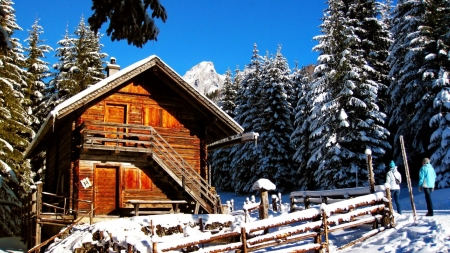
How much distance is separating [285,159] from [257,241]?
31035 mm

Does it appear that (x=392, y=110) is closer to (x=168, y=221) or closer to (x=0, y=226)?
(x=168, y=221)

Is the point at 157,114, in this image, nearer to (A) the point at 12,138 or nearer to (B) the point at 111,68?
(B) the point at 111,68

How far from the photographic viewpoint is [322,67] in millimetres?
31828

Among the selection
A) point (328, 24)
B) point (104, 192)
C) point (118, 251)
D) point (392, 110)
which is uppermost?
point (328, 24)

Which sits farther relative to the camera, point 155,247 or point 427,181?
point 427,181

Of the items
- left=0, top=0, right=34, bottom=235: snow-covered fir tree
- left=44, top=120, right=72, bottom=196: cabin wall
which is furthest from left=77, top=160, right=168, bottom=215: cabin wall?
left=0, top=0, right=34, bottom=235: snow-covered fir tree

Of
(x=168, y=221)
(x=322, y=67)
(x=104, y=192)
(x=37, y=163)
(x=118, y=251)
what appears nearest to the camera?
(x=118, y=251)

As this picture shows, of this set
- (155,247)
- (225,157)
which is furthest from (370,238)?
(225,157)

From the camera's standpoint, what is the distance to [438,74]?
2647 cm

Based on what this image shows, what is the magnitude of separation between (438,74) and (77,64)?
2747 cm

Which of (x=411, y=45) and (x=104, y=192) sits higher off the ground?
(x=411, y=45)

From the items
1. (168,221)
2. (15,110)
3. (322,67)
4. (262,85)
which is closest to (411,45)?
(322,67)

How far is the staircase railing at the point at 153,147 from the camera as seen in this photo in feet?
60.5

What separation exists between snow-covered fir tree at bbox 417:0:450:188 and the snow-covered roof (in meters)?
12.4
